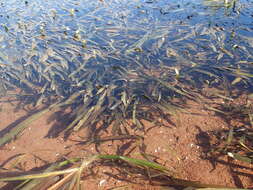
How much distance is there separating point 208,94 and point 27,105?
114 inches

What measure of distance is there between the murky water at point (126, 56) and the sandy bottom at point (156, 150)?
281mm

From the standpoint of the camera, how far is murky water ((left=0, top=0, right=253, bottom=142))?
315cm

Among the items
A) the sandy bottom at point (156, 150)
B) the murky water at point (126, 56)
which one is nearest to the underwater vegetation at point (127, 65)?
the murky water at point (126, 56)

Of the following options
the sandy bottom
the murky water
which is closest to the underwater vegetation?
the murky water

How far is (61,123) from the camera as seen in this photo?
9.55 ft

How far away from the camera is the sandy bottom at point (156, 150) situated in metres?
1.88

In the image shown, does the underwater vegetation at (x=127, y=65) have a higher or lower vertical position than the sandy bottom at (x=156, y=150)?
higher

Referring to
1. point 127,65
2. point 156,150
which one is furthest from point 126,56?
point 156,150

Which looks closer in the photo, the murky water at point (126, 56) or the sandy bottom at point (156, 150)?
the sandy bottom at point (156, 150)

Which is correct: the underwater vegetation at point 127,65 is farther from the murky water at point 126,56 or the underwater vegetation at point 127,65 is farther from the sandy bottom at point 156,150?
the sandy bottom at point 156,150

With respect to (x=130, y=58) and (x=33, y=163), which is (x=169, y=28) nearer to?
(x=130, y=58)

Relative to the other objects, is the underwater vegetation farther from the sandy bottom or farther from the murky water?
the sandy bottom

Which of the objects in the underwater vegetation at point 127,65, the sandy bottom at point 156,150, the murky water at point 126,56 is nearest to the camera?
the sandy bottom at point 156,150

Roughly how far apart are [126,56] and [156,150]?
239cm
